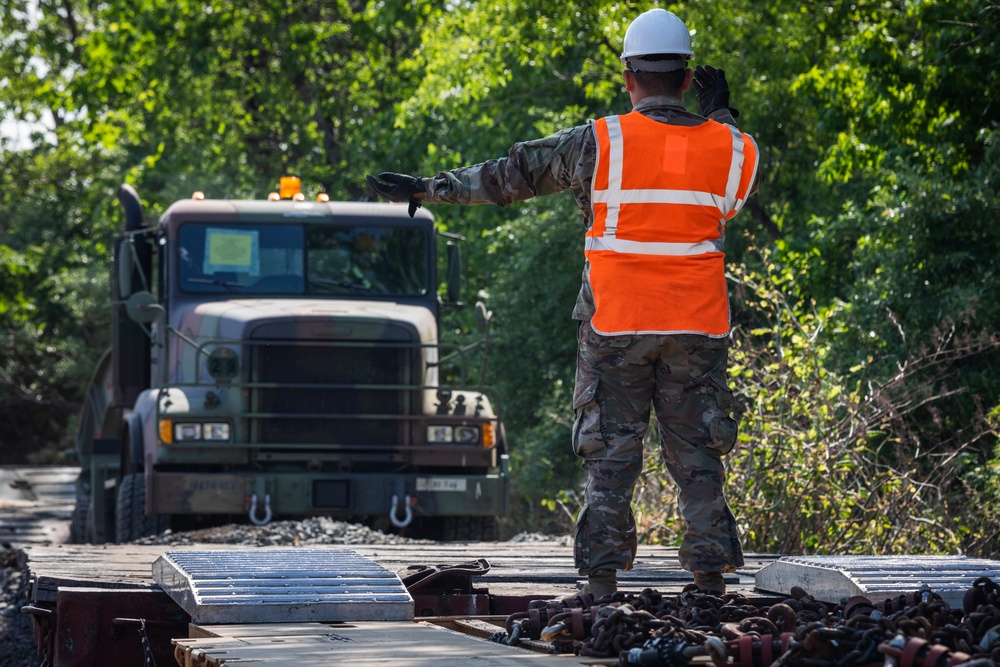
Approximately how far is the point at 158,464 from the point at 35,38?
69.4ft

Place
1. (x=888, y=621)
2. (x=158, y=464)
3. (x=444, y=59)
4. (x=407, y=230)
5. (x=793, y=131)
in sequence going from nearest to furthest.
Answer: (x=888, y=621), (x=158, y=464), (x=407, y=230), (x=793, y=131), (x=444, y=59)

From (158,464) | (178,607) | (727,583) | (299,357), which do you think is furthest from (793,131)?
(178,607)

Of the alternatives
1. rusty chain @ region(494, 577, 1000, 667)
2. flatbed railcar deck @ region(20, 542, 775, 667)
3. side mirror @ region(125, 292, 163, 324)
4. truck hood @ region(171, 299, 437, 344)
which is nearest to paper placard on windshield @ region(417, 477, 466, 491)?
truck hood @ region(171, 299, 437, 344)

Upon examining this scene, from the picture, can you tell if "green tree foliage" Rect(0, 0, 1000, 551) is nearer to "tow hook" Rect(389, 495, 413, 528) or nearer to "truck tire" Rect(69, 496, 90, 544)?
"tow hook" Rect(389, 495, 413, 528)

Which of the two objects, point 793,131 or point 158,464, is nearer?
point 158,464

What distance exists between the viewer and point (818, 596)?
14.9 feet

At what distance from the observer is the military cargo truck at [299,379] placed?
971cm

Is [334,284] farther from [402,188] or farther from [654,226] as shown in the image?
[654,226]

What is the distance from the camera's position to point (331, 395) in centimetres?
1015

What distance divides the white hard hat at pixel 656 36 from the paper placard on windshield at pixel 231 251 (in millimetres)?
6457

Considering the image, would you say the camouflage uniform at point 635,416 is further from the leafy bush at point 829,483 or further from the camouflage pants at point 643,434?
the leafy bush at point 829,483

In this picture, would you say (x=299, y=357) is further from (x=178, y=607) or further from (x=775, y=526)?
(x=178, y=607)

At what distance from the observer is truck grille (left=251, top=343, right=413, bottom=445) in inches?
394

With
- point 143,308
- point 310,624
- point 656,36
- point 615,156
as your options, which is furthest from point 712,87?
point 143,308
